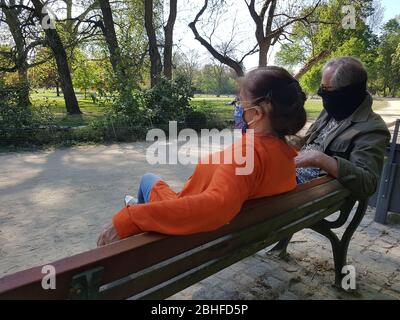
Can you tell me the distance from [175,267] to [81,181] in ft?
15.0

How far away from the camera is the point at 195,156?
7.90 m

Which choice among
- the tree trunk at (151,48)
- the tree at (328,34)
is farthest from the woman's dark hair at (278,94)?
the tree at (328,34)

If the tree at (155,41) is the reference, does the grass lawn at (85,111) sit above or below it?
below

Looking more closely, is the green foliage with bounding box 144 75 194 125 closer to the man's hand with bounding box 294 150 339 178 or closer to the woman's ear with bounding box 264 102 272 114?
the man's hand with bounding box 294 150 339 178

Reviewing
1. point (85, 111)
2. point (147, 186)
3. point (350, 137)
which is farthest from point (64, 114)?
point (350, 137)

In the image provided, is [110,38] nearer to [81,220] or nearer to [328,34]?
[81,220]

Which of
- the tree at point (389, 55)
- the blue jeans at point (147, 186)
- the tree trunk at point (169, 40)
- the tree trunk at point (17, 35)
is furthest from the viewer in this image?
the tree at point (389, 55)

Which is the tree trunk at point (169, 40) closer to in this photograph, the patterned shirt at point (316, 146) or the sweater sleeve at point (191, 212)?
the patterned shirt at point (316, 146)

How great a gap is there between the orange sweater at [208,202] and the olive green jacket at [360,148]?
0.87 m

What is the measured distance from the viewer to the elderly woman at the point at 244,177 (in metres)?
1.40

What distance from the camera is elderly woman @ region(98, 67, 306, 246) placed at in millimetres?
1398

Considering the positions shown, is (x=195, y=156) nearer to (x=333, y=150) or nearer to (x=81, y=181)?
(x=81, y=181)

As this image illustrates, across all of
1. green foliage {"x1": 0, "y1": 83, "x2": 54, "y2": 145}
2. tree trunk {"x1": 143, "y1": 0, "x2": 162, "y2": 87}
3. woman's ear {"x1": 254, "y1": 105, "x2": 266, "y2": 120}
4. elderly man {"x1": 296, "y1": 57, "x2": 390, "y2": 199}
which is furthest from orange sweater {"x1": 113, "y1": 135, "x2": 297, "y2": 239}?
tree trunk {"x1": 143, "y1": 0, "x2": 162, "y2": 87}

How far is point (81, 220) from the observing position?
4.04 m
